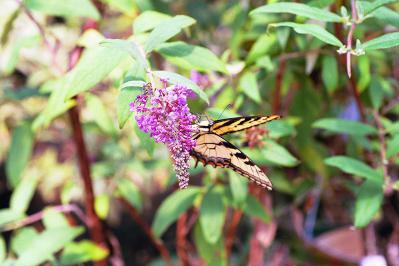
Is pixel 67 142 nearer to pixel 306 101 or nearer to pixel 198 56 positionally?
pixel 306 101

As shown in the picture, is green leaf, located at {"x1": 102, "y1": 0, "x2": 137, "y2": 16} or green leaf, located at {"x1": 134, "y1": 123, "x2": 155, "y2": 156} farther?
green leaf, located at {"x1": 102, "y1": 0, "x2": 137, "y2": 16}

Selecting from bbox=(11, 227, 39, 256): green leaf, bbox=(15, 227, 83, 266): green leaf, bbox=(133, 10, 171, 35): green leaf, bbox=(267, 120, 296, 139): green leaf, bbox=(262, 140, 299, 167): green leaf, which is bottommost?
bbox=(11, 227, 39, 256): green leaf

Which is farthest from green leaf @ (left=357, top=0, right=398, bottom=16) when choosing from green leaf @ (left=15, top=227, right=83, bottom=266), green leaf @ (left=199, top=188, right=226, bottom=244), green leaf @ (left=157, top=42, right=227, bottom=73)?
green leaf @ (left=15, top=227, right=83, bottom=266)

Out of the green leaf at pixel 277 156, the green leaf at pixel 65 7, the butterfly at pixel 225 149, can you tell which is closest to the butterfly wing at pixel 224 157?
the butterfly at pixel 225 149

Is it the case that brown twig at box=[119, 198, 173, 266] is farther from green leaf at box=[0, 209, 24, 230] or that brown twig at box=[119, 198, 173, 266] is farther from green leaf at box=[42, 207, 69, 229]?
green leaf at box=[0, 209, 24, 230]

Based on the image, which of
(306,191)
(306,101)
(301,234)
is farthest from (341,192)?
(306,101)

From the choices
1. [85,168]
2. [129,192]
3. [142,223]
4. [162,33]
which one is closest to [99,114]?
[85,168]
